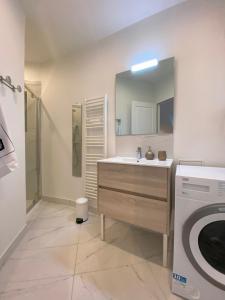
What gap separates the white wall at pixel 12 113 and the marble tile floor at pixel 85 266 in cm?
24

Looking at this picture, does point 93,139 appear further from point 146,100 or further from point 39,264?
point 39,264

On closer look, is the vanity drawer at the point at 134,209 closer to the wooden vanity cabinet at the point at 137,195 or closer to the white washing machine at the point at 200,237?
the wooden vanity cabinet at the point at 137,195

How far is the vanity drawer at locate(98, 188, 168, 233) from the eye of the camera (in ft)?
4.67

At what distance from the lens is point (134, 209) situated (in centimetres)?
156

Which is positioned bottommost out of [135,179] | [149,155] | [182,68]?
[135,179]

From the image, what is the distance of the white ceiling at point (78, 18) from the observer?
5.64 feet

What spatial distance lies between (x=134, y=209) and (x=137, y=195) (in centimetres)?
13

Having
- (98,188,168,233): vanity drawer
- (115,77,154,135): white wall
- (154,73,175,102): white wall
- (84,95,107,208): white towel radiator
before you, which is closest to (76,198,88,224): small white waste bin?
(84,95,107,208): white towel radiator

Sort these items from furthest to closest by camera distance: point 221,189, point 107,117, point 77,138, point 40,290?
point 77,138 → point 107,117 → point 40,290 → point 221,189

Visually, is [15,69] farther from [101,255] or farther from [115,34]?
[101,255]

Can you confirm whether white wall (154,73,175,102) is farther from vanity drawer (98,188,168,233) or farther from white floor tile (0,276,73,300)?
white floor tile (0,276,73,300)

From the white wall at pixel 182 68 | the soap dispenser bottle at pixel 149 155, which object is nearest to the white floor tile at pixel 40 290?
the soap dispenser bottle at pixel 149 155

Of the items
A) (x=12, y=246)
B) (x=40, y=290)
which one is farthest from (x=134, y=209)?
(x=12, y=246)

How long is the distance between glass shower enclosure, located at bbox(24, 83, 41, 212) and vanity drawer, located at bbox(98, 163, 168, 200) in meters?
1.45
